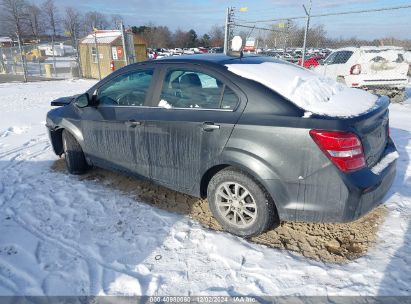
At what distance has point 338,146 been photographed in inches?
96.6

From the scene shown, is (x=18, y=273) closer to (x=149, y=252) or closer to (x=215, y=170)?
(x=149, y=252)

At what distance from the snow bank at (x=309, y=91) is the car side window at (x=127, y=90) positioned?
103 cm

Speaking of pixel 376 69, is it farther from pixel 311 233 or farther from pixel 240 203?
pixel 240 203

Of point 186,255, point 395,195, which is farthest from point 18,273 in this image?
point 395,195

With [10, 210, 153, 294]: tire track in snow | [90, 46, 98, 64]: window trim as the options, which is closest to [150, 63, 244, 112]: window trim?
[10, 210, 153, 294]: tire track in snow

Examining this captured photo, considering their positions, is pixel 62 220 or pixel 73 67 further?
pixel 73 67

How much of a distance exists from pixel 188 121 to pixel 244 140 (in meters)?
0.62

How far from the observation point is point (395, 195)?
3.77 m

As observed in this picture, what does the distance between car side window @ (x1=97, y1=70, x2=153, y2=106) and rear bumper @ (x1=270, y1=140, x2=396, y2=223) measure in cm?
192

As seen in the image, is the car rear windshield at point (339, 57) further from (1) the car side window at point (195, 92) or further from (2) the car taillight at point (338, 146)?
(2) the car taillight at point (338, 146)

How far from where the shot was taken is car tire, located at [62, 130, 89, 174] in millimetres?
4434

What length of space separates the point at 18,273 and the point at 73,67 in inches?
750

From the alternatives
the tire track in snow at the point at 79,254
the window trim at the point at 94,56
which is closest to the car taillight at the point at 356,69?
the tire track in snow at the point at 79,254

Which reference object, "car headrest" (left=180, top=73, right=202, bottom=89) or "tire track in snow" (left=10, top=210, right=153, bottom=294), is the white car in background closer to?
"car headrest" (left=180, top=73, right=202, bottom=89)
